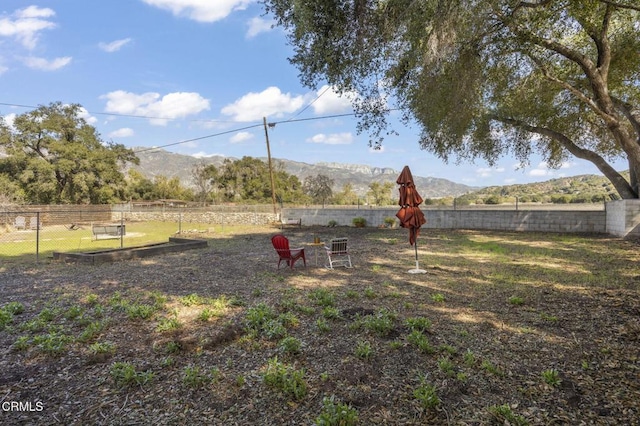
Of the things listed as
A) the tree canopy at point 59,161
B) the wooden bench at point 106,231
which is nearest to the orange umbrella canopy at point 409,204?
the wooden bench at point 106,231

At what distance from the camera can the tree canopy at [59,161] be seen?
1284 inches

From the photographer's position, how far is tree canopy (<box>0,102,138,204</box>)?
3262cm

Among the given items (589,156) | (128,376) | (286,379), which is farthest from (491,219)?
(128,376)

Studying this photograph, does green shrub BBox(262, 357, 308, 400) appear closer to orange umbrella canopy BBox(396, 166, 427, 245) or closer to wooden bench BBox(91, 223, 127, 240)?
orange umbrella canopy BBox(396, 166, 427, 245)

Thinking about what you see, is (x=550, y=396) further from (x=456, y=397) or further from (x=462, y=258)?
(x=462, y=258)

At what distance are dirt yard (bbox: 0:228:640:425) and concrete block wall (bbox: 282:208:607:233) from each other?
29.8ft

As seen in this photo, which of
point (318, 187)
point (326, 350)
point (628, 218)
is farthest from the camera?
point (318, 187)

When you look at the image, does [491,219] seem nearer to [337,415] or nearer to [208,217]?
[337,415]

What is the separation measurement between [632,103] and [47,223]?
1367 inches

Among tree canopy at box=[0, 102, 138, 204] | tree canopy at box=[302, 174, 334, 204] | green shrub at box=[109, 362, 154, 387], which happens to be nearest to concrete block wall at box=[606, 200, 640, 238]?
green shrub at box=[109, 362, 154, 387]

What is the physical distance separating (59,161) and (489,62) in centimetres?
3836

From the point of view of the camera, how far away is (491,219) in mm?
17344

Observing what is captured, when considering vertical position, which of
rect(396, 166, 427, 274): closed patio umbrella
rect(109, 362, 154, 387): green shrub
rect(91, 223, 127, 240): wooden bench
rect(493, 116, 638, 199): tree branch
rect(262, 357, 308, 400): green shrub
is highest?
rect(493, 116, 638, 199): tree branch

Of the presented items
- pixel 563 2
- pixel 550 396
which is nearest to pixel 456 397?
pixel 550 396
